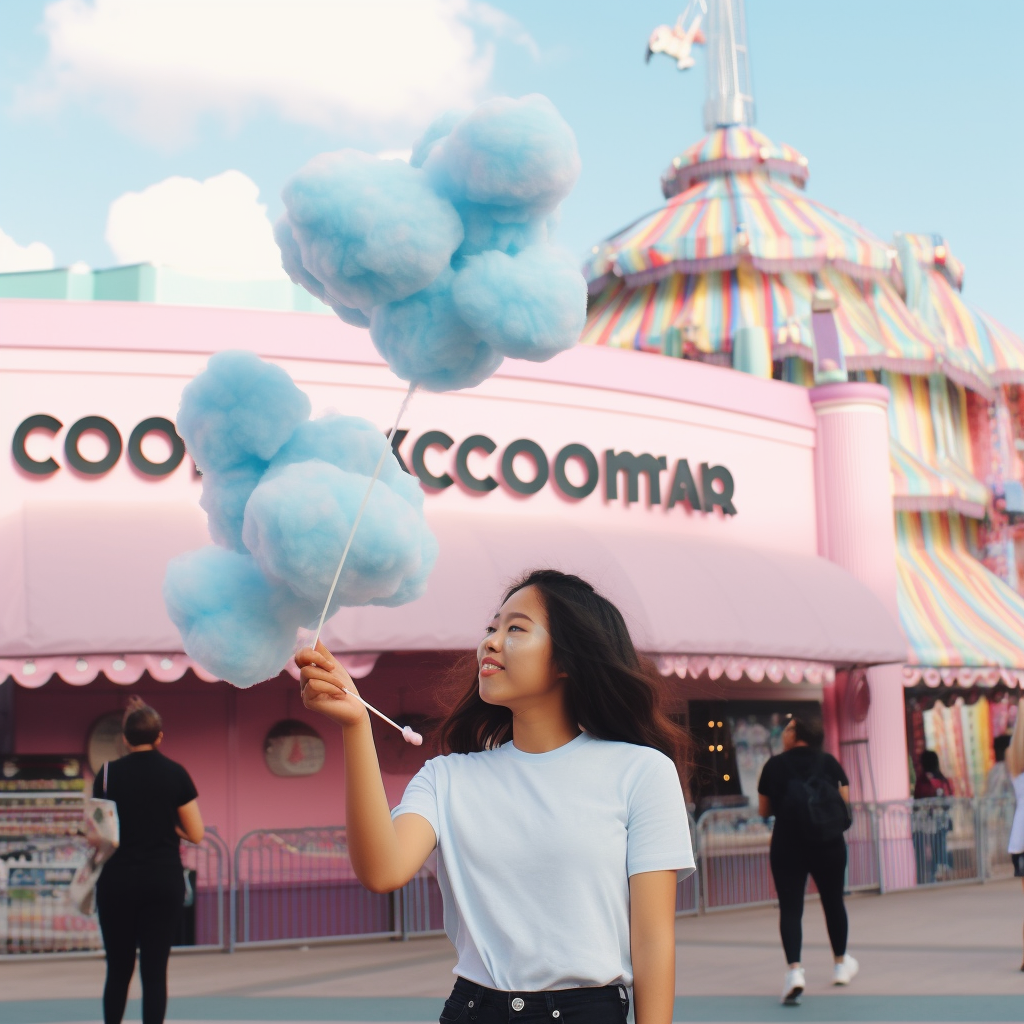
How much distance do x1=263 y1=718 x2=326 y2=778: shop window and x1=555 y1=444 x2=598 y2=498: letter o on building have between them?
3.27 meters

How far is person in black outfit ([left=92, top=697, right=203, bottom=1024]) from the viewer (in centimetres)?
544

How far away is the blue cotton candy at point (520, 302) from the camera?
302cm

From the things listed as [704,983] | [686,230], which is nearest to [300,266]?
[704,983]

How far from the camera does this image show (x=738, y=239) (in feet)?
59.4

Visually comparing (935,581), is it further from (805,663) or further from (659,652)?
(659,652)

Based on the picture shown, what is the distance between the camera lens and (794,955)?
738cm

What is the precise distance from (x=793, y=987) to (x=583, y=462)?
6468 millimetres

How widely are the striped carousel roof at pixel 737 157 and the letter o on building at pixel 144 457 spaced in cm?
1136

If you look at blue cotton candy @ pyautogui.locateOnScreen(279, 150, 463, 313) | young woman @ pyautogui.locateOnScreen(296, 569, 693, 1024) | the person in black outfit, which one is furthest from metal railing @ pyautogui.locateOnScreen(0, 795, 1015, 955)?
young woman @ pyautogui.locateOnScreen(296, 569, 693, 1024)

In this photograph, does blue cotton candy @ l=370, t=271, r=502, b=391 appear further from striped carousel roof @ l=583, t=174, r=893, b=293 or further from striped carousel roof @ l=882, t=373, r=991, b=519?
striped carousel roof @ l=583, t=174, r=893, b=293

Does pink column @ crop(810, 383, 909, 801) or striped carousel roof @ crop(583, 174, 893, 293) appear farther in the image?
striped carousel roof @ crop(583, 174, 893, 293)

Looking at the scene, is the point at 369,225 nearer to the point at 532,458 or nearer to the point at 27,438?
the point at 27,438

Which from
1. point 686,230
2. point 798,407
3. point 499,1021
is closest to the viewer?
point 499,1021

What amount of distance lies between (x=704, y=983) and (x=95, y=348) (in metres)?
7.04
